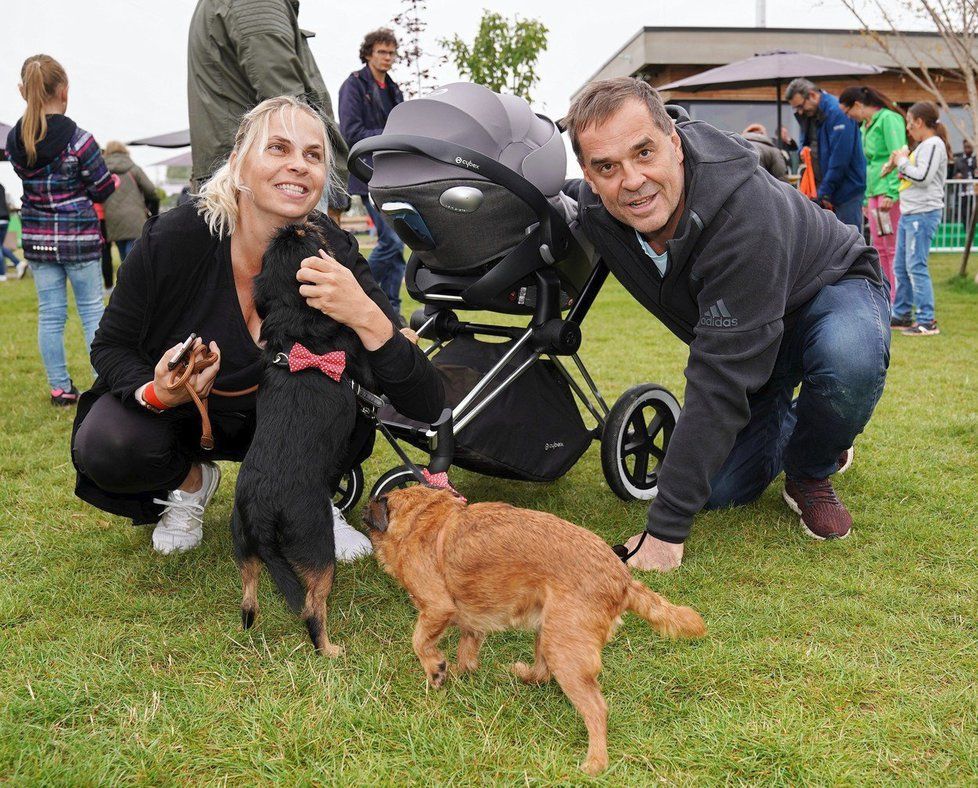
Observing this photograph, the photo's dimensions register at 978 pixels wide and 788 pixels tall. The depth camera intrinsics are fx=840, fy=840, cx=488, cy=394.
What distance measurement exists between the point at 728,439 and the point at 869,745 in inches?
40.9

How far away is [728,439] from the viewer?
8.96 ft

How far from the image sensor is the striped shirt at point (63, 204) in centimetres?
532

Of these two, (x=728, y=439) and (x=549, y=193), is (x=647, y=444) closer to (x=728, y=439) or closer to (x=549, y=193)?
(x=728, y=439)

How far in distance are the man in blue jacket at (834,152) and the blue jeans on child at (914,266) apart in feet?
1.64

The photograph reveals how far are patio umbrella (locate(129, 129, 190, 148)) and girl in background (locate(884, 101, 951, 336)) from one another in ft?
44.5

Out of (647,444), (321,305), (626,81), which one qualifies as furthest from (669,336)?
(321,305)

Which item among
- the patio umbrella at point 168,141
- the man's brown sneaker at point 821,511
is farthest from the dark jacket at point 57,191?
the patio umbrella at point 168,141

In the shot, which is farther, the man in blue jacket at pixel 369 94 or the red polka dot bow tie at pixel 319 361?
the man in blue jacket at pixel 369 94

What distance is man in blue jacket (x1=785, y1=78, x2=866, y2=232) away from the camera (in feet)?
25.3

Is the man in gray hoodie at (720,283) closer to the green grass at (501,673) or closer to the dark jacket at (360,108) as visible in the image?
the green grass at (501,673)

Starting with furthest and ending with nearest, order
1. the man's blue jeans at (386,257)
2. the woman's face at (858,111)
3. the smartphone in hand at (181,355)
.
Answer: the woman's face at (858,111) → the man's blue jeans at (386,257) → the smartphone in hand at (181,355)

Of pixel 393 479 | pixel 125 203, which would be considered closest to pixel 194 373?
pixel 393 479

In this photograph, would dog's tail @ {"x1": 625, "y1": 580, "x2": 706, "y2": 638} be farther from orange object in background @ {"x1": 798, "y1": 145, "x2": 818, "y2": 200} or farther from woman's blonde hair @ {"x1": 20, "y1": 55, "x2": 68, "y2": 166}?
orange object in background @ {"x1": 798, "y1": 145, "x2": 818, "y2": 200}

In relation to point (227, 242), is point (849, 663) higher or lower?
lower
